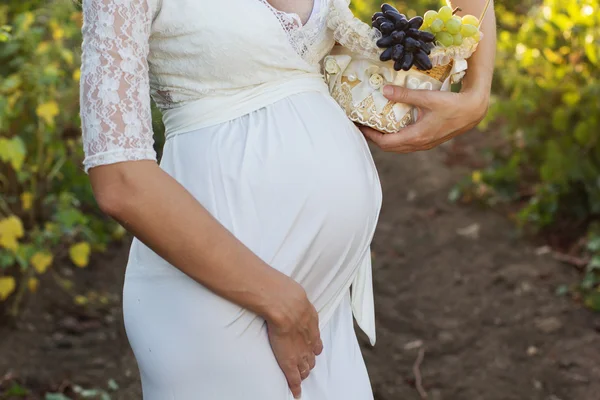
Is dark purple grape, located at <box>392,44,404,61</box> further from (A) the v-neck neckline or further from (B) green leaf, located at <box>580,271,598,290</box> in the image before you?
(B) green leaf, located at <box>580,271,598,290</box>

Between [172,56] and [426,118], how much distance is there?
515 millimetres

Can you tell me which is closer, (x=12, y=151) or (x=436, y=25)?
(x=436, y=25)

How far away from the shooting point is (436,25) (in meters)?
1.52

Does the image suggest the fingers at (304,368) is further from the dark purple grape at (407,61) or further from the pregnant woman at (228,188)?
the dark purple grape at (407,61)

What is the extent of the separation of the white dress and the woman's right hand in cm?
2

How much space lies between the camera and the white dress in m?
1.32

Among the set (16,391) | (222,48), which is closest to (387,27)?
(222,48)

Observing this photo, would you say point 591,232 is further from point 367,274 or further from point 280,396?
point 280,396

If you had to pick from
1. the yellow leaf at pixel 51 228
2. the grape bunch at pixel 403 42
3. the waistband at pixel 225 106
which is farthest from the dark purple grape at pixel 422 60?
the yellow leaf at pixel 51 228

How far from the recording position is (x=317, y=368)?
1.46m

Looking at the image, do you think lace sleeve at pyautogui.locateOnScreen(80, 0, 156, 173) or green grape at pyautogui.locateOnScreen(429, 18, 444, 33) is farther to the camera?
green grape at pyautogui.locateOnScreen(429, 18, 444, 33)

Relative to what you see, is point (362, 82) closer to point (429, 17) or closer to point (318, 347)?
point (429, 17)

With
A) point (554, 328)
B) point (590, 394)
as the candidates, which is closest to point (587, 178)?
point (554, 328)

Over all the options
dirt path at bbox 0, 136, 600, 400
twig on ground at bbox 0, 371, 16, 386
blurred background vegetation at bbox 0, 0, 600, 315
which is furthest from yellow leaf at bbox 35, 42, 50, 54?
twig on ground at bbox 0, 371, 16, 386
